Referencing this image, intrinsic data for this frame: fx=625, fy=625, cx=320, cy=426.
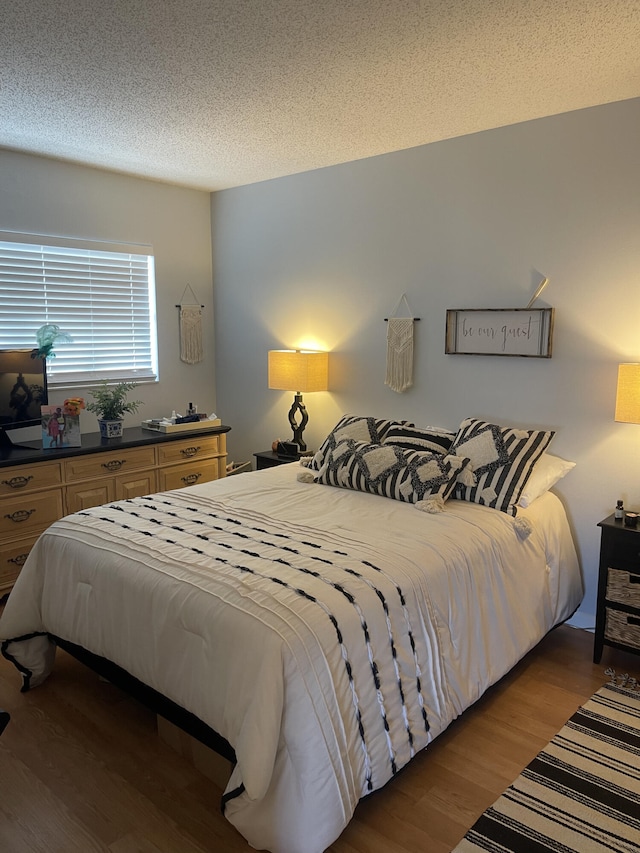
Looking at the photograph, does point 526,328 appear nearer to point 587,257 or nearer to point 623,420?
point 587,257

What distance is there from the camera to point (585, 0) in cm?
200

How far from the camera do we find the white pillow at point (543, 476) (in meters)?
2.97

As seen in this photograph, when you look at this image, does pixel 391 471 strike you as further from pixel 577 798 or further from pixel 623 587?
pixel 577 798

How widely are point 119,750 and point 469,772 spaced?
4.08ft

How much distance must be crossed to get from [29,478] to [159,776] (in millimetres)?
1910

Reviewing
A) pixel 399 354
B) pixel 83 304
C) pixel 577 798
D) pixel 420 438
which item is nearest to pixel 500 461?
pixel 420 438

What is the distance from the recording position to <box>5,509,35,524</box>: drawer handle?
3.38 meters

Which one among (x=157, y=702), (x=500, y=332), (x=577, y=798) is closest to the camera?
(x=577, y=798)

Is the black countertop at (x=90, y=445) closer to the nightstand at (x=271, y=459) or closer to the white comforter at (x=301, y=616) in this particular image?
the nightstand at (x=271, y=459)

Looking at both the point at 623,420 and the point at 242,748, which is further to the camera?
the point at 623,420

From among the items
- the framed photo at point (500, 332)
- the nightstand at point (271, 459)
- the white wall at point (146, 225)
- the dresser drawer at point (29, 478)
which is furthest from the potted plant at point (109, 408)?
the framed photo at point (500, 332)

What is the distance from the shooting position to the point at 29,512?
11.3ft

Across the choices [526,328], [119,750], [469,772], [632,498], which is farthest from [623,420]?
[119,750]

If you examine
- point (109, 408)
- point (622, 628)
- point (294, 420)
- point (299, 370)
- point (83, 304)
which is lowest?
point (622, 628)
